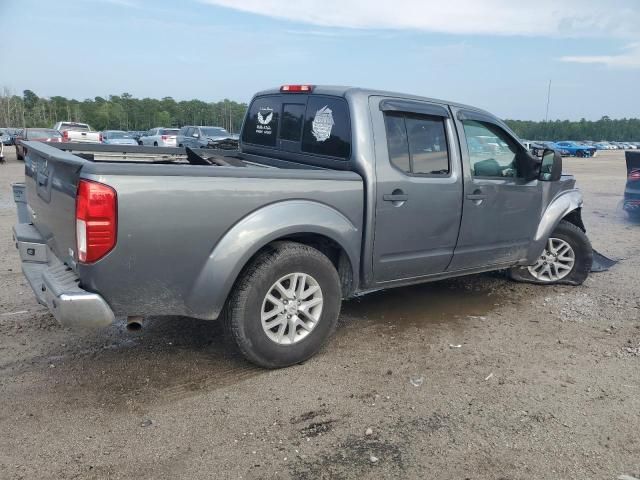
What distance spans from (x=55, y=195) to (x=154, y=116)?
117 metres

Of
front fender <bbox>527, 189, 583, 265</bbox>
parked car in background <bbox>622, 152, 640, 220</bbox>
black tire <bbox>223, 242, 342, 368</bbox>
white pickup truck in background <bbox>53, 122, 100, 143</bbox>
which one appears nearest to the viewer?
black tire <bbox>223, 242, 342, 368</bbox>

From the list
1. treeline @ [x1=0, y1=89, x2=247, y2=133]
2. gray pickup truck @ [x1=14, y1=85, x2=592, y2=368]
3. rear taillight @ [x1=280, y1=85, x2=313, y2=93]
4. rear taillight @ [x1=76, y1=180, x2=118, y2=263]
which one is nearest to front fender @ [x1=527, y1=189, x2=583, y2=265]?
gray pickup truck @ [x1=14, y1=85, x2=592, y2=368]

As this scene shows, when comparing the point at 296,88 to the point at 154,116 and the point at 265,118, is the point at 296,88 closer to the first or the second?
the point at 265,118

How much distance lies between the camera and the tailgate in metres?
3.06

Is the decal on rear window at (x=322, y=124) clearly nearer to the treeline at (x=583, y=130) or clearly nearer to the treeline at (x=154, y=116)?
the treeline at (x=154, y=116)

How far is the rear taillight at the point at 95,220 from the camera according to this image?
2.86 metres

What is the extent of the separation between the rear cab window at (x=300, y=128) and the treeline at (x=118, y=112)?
87.4m

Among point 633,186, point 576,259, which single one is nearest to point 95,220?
point 576,259

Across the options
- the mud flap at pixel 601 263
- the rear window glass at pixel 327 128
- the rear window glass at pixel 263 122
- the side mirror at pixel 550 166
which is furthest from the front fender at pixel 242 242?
the mud flap at pixel 601 263

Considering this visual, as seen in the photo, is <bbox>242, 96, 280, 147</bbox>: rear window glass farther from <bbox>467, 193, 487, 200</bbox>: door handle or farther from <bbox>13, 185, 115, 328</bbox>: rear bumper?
<bbox>13, 185, 115, 328</bbox>: rear bumper

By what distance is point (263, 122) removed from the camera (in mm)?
5016

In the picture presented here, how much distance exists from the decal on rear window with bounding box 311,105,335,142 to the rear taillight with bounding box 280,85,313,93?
10.7 inches

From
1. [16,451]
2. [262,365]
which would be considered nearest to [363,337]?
[262,365]

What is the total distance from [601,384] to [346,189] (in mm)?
2158
